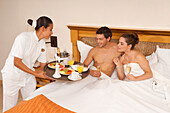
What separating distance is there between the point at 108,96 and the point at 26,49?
116 cm

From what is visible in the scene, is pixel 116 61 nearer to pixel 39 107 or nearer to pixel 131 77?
pixel 131 77

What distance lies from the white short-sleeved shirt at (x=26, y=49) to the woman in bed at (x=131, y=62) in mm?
1048

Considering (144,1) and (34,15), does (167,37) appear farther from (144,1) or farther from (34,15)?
(34,15)

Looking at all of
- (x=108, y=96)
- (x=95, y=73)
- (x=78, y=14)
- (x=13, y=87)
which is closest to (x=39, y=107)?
(x=108, y=96)

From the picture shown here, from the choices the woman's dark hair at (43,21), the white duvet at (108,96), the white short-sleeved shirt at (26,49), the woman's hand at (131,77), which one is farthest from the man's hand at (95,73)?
the woman's dark hair at (43,21)

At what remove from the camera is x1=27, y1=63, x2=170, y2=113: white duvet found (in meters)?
1.83

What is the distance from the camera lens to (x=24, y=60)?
246 cm

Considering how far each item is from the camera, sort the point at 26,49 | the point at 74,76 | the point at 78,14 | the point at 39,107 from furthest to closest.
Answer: the point at 78,14 < the point at 26,49 < the point at 74,76 < the point at 39,107

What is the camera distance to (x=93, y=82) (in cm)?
244

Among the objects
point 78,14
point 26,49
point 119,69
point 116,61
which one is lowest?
point 119,69

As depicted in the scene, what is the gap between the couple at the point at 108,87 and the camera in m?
1.87

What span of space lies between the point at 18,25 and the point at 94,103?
8.07ft

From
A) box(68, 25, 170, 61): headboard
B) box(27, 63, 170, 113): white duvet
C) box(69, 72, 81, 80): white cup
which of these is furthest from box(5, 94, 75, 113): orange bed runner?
box(68, 25, 170, 61): headboard

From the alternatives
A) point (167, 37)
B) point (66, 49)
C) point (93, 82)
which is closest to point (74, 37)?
point (66, 49)
